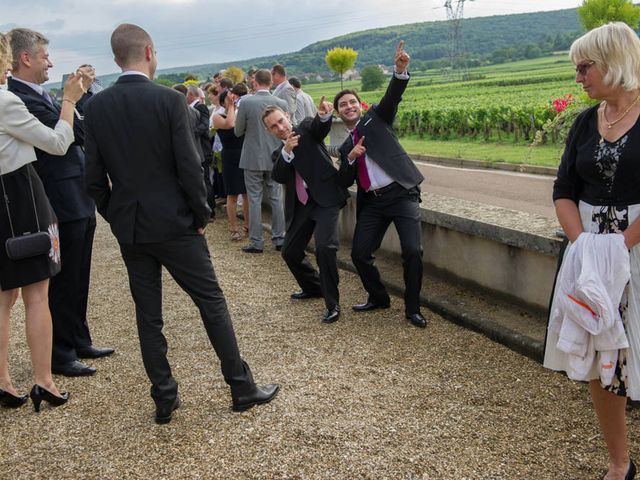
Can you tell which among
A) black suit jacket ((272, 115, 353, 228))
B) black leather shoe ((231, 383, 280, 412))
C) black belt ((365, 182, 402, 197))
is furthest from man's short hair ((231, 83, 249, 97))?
black leather shoe ((231, 383, 280, 412))

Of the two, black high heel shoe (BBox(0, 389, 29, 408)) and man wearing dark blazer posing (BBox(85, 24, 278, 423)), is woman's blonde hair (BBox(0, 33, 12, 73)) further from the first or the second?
black high heel shoe (BBox(0, 389, 29, 408))

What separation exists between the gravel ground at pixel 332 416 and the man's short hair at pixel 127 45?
2.15 m

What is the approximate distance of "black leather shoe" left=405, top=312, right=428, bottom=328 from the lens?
5.17 m

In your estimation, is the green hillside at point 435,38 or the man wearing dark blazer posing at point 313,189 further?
the green hillside at point 435,38

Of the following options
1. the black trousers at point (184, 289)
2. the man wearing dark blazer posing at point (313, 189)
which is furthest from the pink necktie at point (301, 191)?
the black trousers at point (184, 289)

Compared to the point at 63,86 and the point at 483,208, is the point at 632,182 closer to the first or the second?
the point at 483,208

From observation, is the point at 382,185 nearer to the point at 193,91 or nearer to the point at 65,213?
the point at 65,213

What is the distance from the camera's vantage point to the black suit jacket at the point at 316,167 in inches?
226

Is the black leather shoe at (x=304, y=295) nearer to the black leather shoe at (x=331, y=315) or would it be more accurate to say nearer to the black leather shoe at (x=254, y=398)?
the black leather shoe at (x=331, y=315)

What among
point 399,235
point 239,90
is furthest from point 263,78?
point 399,235

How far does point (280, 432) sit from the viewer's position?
3674mm

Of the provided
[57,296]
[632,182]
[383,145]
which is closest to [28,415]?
[57,296]

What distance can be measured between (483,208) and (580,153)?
264cm

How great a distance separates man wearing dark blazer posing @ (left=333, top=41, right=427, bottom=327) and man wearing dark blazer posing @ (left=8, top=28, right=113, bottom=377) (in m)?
2.14
